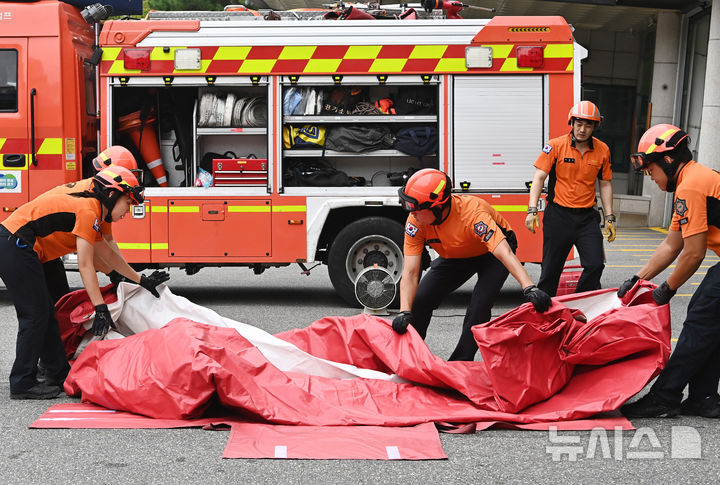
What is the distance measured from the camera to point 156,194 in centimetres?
902

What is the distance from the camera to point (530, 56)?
8906 millimetres

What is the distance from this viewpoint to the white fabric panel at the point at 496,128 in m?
8.94

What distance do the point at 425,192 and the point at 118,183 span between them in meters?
1.97

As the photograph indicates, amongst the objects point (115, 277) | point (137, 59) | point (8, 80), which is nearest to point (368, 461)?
point (115, 277)

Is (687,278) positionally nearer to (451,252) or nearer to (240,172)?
(451,252)

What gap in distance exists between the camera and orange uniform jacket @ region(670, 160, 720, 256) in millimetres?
5086

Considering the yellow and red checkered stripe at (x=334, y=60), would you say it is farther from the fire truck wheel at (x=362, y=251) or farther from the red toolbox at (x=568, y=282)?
the red toolbox at (x=568, y=282)

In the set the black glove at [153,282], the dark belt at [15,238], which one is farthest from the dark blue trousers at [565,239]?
the dark belt at [15,238]

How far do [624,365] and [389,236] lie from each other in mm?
3964

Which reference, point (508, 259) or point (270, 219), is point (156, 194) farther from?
point (508, 259)

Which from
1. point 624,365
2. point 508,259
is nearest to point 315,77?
point 508,259

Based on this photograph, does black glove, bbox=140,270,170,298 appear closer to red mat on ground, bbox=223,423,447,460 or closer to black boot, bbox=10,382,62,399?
black boot, bbox=10,382,62,399

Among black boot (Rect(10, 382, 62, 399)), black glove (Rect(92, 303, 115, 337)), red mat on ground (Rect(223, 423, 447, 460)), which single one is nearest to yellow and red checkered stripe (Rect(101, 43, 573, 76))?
black glove (Rect(92, 303, 115, 337))

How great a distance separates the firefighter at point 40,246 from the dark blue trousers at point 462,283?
211 cm
